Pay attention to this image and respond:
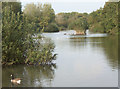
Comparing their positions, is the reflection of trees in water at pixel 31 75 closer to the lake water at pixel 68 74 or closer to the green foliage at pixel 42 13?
the lake water at pixel 68 74

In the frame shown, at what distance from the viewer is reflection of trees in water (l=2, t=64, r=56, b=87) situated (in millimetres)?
15359

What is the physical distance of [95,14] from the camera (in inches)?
3957

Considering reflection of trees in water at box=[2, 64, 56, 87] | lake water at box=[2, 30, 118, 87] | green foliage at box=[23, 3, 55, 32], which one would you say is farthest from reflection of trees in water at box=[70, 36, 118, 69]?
green foliage at box=[23, 3, 55, 32]

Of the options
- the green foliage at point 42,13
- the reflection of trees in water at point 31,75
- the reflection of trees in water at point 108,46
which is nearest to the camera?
the reflection of trees in water at point 31,75

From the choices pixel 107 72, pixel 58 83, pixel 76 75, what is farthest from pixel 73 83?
pixel 107 72

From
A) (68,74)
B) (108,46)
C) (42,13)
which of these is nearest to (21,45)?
(68,74)

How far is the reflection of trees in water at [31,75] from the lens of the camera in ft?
50.4

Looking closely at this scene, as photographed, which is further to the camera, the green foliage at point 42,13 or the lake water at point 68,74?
the green foliage at point 42,13

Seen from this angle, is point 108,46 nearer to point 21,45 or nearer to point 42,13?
point 21,45

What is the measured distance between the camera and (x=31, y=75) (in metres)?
17.8

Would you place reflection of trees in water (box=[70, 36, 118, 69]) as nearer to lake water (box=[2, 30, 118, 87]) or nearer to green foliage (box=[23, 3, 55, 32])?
lake water (box=[2, 30, 118, 87])

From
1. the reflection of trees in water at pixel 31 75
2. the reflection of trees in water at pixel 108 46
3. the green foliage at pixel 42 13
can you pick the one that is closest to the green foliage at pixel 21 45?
the reflection of trees in water at pixel 31 75

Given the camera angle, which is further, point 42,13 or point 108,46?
point 42,13

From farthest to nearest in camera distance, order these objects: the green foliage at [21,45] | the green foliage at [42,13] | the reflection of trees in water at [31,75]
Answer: the green foliage at [42,13] < the green foliage at [21,45] < the reflection of trees in water at [31,75]
